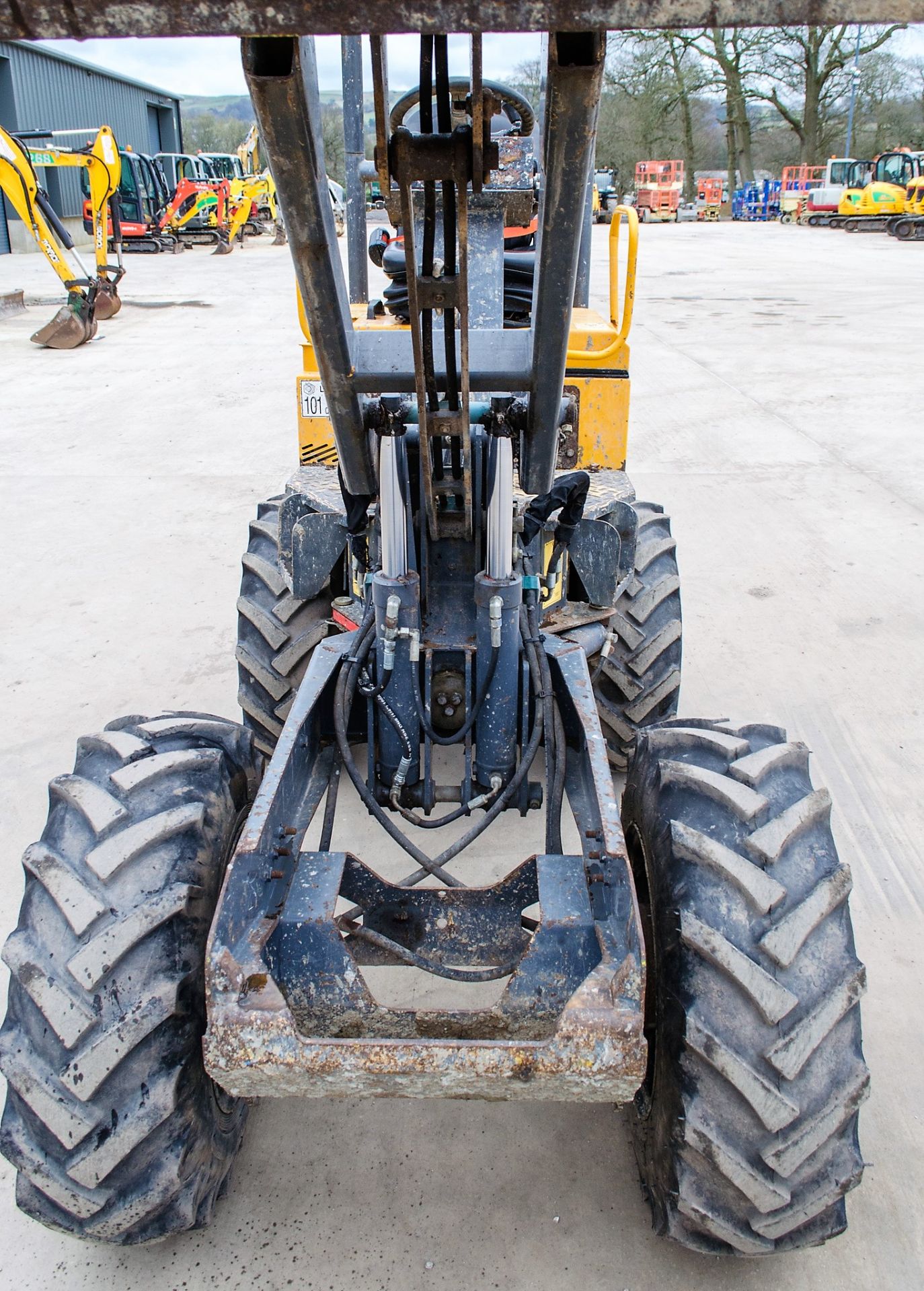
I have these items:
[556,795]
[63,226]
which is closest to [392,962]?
[556,795]

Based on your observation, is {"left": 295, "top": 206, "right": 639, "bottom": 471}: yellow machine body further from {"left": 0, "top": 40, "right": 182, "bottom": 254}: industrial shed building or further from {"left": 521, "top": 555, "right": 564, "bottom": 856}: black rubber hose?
{"left": 0, "top": 40, "right": 182, "bottom": 254}: industrial shed building

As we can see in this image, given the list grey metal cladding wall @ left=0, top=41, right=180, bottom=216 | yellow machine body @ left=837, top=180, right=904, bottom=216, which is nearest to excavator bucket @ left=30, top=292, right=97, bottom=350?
grey metal cladding wall @ left=0, top=41, right=180, bottom=216

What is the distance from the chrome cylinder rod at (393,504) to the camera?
262cm

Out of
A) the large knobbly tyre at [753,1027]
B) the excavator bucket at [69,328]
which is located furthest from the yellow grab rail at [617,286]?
the excavator bucket at [69,328]

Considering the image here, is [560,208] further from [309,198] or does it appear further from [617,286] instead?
[617,286]

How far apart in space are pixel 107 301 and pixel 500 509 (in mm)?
15365

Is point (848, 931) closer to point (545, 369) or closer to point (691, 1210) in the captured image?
point (691, 1210)

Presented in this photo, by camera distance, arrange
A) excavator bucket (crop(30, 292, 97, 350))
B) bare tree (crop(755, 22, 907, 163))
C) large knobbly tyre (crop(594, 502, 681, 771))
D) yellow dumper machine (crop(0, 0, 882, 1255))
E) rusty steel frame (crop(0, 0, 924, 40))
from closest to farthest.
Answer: rusty steel frame (crop(0, 0, 924, 40))
yellow dumper machine (crop(0, 0, 882, 1255))
large knobbly tyre (crop(594, 502, 681, 771))
excavator bucket (crop(30, 292, 97, 350))
bare tree (crop(755, 22, 907, 163))

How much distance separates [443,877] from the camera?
2.88m

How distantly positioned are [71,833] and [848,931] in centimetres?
177

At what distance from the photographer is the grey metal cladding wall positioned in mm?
28562

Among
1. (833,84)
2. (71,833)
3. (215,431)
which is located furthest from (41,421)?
(833,84)

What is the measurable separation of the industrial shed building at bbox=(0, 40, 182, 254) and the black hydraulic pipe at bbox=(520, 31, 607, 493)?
2534cm

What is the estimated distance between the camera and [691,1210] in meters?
2.23
